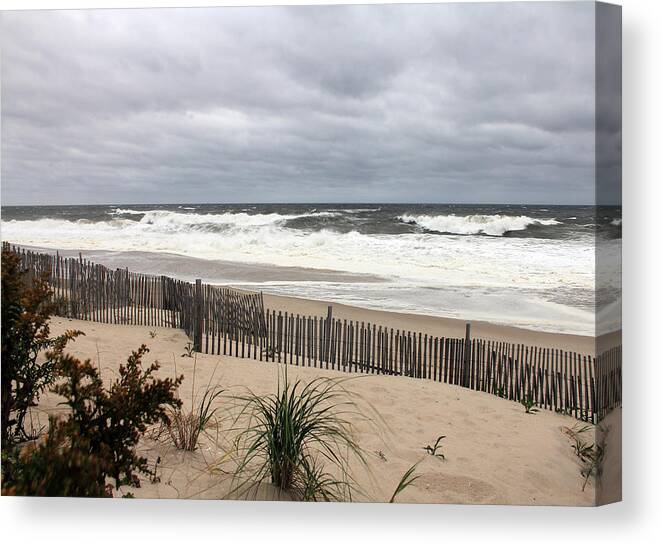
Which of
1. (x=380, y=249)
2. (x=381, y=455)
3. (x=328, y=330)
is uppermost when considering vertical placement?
(x=380, y=249)

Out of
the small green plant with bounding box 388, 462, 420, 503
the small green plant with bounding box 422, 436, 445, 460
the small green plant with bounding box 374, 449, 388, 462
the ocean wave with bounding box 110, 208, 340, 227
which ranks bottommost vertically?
the small green plant with bounding box 388, 462, 420, 503

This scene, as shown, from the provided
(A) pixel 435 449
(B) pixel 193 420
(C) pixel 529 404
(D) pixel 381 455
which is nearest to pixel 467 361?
(C) pixel 529 404

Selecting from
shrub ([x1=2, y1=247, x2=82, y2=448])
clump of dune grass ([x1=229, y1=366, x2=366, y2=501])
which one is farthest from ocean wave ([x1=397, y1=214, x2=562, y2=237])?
shrub ([x1=2, y1=247, x2=82, y2=448])

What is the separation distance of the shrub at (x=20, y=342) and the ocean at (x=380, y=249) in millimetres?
556

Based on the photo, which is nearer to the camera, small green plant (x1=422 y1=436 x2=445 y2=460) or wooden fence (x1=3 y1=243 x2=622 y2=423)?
small green plant (x1=422 y1=436 x2=445 y2=460)

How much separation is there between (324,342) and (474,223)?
1152 millimetres

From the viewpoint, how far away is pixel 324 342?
11.3ft

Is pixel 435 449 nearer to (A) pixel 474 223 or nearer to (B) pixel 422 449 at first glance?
(B) pixel 422 449

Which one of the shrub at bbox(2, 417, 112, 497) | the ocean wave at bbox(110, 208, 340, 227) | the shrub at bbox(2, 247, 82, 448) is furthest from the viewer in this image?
the ocean wave at bbox(110, 208, 340, 227)

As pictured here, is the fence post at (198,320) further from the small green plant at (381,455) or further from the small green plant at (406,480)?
the small green plant at (406,480)

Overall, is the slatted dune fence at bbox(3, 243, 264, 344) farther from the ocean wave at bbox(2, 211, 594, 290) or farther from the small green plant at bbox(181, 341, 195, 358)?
the ocean wave at bbox(2, 211, 594, 290)

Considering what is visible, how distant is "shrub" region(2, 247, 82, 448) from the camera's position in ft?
9.17

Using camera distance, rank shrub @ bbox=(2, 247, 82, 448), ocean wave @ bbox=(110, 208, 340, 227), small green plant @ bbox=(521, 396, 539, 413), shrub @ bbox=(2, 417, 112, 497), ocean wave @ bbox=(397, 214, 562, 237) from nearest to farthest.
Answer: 1. shrub @ bbox=(2, 417, 112, 497)
2. shrub @ bbox=(2, 247, 82, 448)
3. ocean wave @ bbox=(397, 214, 562, 237)
4. small green plant @ bbox=(521, 396, 539, 413)
5. ocean wave @ bbox=(110, 208, 340, 227)

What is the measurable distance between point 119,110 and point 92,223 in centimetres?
68
